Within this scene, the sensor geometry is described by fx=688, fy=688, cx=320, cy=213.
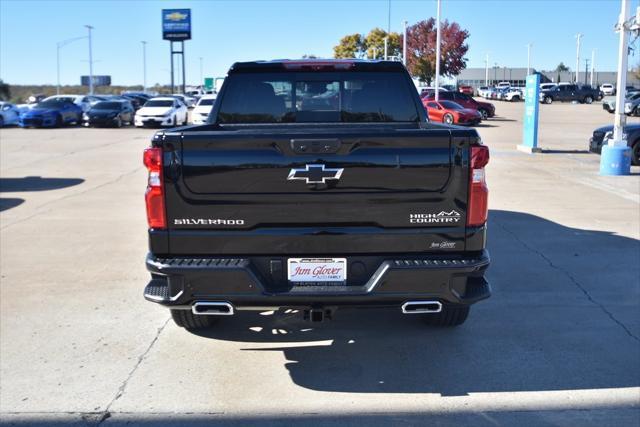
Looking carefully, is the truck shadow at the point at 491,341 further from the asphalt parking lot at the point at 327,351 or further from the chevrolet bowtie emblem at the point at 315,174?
the chevrolet bowtie emblem at the point at 315,174

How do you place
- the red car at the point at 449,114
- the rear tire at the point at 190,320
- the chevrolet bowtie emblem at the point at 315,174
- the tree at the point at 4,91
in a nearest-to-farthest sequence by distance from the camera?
the chevrolet bowtie emblem at the point at 315,174
the rear tire at the point at 190,320
the red car at the point at 449,114
the tree at the point at 4,91

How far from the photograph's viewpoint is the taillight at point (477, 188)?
4.25m

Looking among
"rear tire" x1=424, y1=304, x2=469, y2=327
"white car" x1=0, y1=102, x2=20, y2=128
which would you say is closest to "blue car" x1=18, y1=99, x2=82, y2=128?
"white car" x1=0, y1=102, x2=20, y2=128

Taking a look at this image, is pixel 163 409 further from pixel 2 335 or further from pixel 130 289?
pixel 130 289

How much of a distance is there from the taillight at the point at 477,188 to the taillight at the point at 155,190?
74.8 inches

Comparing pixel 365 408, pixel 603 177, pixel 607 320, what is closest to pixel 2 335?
pixel 365 408

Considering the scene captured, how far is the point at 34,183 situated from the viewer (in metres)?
14.9

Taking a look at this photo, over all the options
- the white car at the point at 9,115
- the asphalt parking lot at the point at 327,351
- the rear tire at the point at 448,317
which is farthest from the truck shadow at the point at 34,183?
the white car at the point at 9,115

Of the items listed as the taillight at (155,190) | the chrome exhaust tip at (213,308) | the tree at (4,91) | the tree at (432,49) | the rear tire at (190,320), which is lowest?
the rear tire at (190,320)

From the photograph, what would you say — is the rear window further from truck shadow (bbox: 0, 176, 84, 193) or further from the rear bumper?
truck shadow (bbox: 0, 176, 84, 193)

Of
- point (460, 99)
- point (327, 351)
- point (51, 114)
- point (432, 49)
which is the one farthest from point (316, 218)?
point (432, 49)

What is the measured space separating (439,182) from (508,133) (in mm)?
28883

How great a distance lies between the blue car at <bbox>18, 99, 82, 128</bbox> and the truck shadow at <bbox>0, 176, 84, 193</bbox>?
877 inches

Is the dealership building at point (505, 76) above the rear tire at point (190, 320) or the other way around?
above
